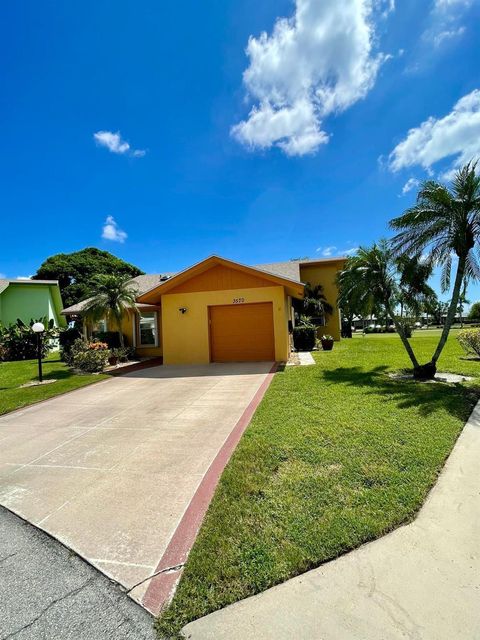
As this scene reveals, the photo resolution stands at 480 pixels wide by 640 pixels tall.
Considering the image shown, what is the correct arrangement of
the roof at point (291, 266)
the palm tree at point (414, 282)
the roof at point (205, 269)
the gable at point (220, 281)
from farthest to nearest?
1. the roof at point (291, 266)
2. the gable at point (220, 281)
3. the roof at point (205, 269)
4. the palm tree at point (414, 282)

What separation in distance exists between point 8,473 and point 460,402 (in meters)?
8.68

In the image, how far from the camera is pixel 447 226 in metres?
9.55

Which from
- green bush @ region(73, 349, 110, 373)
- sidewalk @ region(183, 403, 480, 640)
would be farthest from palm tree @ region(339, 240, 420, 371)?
green bush @ region(73, 349, 110, 373)

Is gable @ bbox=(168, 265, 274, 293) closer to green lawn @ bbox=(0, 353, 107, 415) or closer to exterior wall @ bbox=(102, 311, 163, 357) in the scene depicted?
exterior wall @ bbox=(102, 311, 163, 357)

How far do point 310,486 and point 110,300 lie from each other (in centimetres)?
1383

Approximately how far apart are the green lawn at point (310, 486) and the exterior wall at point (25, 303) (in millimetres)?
25154

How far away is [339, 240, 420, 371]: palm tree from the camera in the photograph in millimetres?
11094

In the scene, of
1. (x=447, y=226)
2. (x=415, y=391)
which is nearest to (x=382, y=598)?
(x=415, y=391)

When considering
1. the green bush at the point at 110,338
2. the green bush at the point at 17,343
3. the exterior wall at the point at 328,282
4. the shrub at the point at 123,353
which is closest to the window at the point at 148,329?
the shrub at the point at 123,353

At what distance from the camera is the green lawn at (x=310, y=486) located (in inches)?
96.3

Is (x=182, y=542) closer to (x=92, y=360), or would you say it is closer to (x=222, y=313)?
(x=222, y=313)

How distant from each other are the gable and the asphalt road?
447 inches

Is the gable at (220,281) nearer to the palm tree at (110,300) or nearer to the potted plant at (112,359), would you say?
the palm tree at (110,300)

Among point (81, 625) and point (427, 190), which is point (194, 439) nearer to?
point (81, 625)
